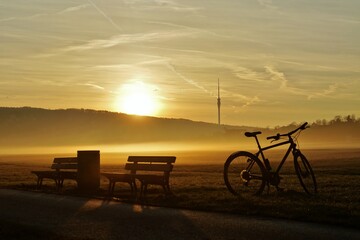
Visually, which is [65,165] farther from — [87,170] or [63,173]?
[87,170]

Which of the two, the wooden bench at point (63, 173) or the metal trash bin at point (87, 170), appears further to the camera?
the wooden bench at point (63, 173)

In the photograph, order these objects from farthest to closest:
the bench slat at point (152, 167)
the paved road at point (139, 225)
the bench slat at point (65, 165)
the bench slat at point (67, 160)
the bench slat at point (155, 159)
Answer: the bench slat at point (67, 160) < the bench slat at point (65, 165) < the bench slat at point (155, 159) < the bench slat at point (152, 167) < the paved road at point (139, 225)

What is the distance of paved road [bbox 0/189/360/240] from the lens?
37.1ft

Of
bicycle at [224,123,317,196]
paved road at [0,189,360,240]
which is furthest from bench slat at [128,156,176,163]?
paved road at [0,189,360,240]

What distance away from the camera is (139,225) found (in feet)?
40.9

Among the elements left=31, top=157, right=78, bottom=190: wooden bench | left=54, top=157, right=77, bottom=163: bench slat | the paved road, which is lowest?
the paved road

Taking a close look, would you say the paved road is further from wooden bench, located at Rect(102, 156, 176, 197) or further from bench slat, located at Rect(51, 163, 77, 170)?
bench slat, located at Rect(51, 163, 77, 170)

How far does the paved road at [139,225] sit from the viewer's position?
37.1 ft

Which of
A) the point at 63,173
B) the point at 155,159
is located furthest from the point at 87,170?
the point at 155,159

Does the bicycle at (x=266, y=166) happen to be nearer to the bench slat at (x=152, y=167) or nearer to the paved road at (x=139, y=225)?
the bench slat at (x=152, y=167)

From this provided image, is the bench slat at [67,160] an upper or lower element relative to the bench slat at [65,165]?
upper

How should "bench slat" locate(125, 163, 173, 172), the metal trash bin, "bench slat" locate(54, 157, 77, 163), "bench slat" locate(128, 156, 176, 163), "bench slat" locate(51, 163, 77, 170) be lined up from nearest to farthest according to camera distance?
1. "bench slat" locate(125, 163, 173, 172)
2. "bench slat" locate(128, 156, 176, 163)
3. the metal trash bin
4. "bench slat" locate(51, 163, 77, 170)
5. "bench slat" locate(54, 157, 77, 163)

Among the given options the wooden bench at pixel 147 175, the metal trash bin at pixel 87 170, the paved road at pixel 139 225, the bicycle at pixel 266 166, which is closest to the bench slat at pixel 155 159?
the wooden bench at pixel 147 175

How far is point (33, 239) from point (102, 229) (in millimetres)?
1519
